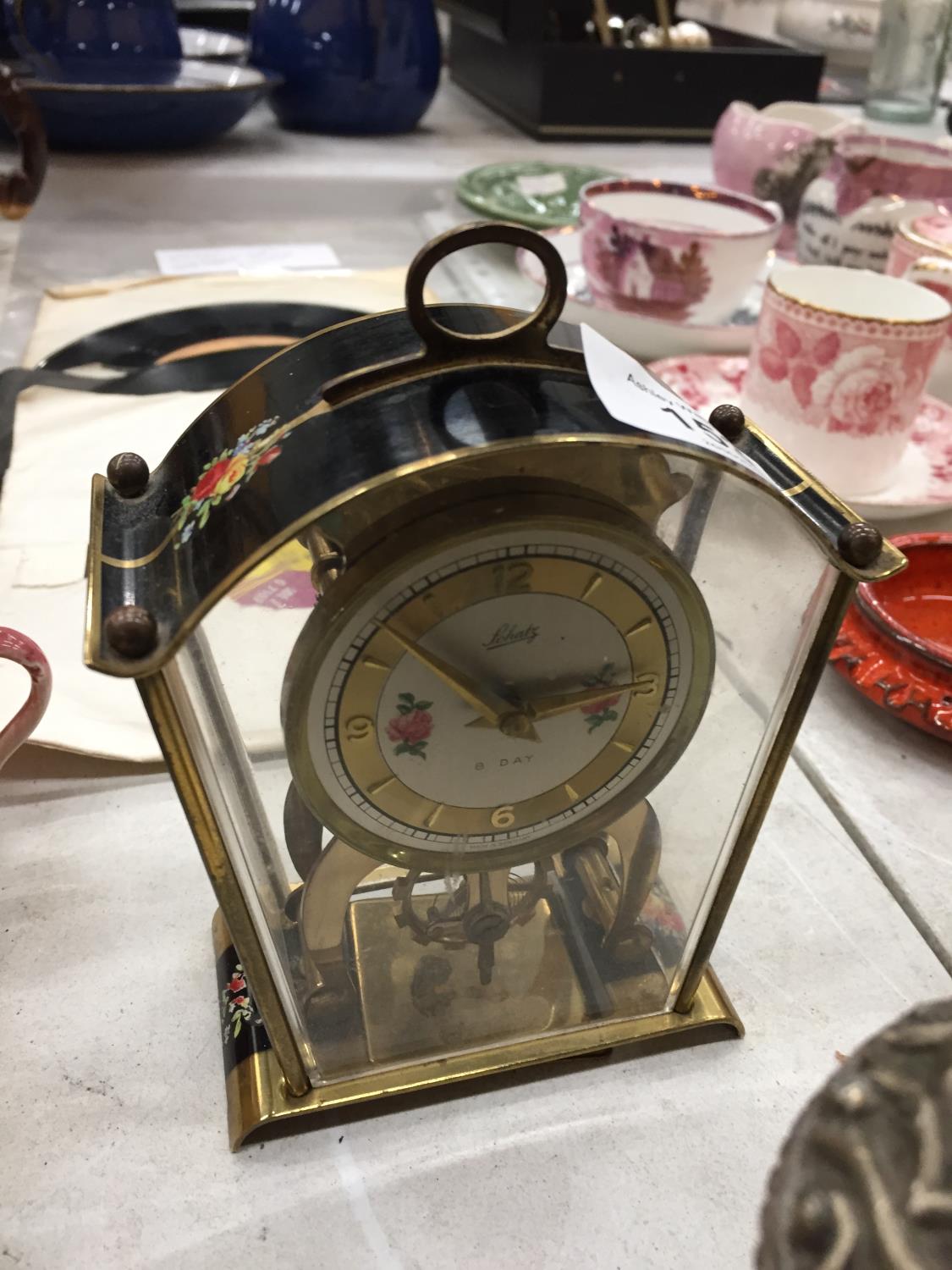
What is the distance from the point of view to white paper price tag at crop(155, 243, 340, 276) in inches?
43.2

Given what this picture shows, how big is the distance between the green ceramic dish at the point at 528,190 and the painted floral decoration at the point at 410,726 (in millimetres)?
916

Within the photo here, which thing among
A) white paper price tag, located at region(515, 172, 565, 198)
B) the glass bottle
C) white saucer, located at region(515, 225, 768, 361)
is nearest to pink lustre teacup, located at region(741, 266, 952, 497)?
white saucer, located at region(515, 225, 768, 361)

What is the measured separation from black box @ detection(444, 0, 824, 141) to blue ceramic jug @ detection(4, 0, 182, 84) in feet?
1.65

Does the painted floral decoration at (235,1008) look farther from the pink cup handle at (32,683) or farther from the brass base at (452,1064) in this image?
the pink cup handle at (32,683)

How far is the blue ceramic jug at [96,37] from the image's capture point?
124 centimetres

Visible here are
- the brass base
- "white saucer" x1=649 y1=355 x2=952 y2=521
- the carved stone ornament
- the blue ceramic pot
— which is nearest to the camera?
the carved stone ornament

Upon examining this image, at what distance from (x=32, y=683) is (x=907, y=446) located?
0.62 metres

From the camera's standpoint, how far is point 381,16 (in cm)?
134

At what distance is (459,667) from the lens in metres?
0.35

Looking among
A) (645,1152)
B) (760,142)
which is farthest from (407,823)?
(760,142)

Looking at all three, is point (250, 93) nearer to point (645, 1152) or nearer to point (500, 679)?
point (500, 679)

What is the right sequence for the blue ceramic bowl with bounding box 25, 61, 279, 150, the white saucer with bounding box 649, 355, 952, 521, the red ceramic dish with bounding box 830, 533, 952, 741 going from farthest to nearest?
the blue ceramic bowl with bounding box 25, 61, 279, 150 < the white saucer with bounding box 649, 355, 952, 521 < the red ceramic dish with bounding box 830, 533, 952, 741

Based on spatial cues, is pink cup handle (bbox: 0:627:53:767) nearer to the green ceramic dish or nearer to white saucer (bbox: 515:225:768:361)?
white saucer (bbox: 515:225:768:361)

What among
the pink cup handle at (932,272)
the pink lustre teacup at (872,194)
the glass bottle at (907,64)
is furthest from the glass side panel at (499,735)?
the glass bottle at (907,64)
